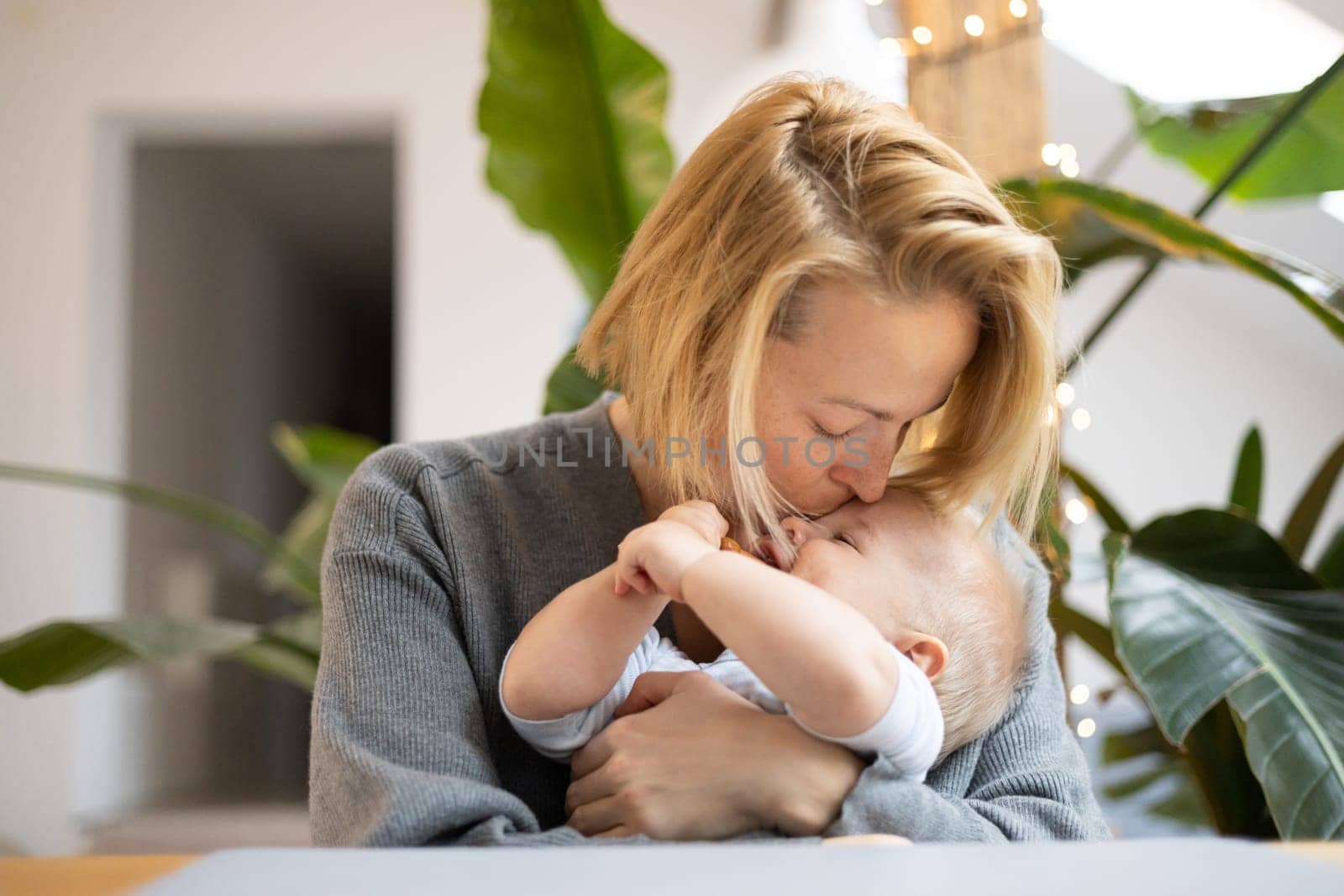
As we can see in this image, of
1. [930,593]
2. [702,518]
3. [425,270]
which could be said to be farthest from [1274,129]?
[425,270]

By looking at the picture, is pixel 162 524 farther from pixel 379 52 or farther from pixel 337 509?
pixel 337 509

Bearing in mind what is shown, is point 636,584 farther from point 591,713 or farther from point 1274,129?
point 1274,129

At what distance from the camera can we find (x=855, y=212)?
86 centimetres

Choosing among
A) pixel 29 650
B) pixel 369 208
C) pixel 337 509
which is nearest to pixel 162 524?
pixel 369 208

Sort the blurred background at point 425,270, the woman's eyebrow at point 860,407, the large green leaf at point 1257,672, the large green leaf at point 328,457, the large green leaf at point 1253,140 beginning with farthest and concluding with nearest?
the blurred background at point 425,270 < the large green leaf at point 328,457 < the large green leaf at point 1253,140 < the large green leaf at point 1257,672 < the woman's eyebrow at point 860,407

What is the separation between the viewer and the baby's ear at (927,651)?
91cm

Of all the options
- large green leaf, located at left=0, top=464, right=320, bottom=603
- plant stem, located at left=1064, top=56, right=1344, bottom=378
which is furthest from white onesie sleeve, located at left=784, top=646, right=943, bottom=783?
large green leaf, located at left=0, top=464, right=320, bottom=603

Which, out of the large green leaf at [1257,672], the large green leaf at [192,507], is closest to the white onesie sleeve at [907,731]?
the large green leaf at [1257,672]

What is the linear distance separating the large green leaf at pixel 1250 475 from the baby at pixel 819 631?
0.75m

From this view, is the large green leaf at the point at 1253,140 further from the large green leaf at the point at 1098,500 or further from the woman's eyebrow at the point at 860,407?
the woman's eyebrow at the point at 860,407

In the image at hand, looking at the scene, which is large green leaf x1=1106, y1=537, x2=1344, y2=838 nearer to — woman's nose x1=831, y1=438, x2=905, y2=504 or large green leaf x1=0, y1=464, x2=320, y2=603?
woman's nose x1=831, y1=438, x2=905, y2=504

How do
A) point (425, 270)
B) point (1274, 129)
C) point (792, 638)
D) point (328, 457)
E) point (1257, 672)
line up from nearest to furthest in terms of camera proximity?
point (792, 638), point (1257, 672), point (1274, 129), point (328, 457), point (425, 270)

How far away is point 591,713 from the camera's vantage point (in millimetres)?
875

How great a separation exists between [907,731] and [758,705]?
0.47 feet
